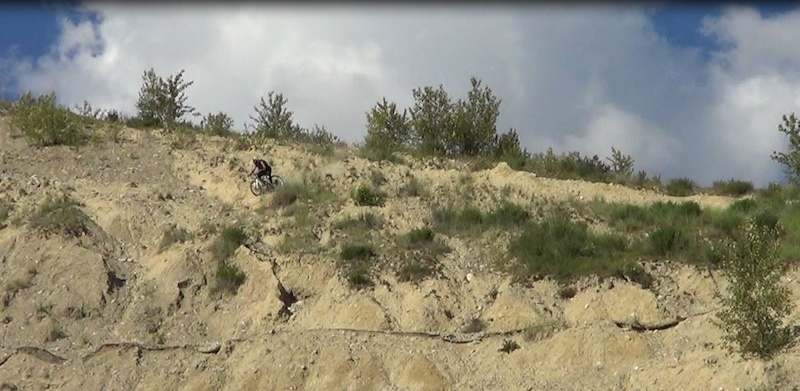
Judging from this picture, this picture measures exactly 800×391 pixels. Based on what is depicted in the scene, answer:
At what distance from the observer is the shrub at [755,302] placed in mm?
15211

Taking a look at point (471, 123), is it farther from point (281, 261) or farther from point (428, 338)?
point (428, 338)

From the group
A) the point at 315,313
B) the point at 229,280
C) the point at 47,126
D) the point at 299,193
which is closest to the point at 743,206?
the point at 315,313

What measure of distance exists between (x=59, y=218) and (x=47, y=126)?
671cm

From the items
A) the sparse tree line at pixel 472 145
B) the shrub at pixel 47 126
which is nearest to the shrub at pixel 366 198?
the sparse tree line at pixel 472 145

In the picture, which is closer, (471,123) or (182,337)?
(182,337)

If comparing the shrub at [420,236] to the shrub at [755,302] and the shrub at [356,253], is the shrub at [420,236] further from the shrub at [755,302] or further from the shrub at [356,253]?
the shrub at [755,302]

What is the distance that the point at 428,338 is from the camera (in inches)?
706

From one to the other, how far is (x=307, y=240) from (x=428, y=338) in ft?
17.0

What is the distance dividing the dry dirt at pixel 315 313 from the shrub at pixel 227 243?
Result: 23 cm

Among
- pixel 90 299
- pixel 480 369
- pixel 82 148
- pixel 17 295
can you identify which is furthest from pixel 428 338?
pixel 82 148

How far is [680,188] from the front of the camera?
85.8 ft

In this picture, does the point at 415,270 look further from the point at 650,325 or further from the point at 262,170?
the point at 262,170

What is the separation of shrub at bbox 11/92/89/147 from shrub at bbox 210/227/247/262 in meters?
8.80

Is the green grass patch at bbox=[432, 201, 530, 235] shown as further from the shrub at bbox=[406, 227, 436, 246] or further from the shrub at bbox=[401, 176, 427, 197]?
the shrub at bbox=[401, 176, 427, 197]
